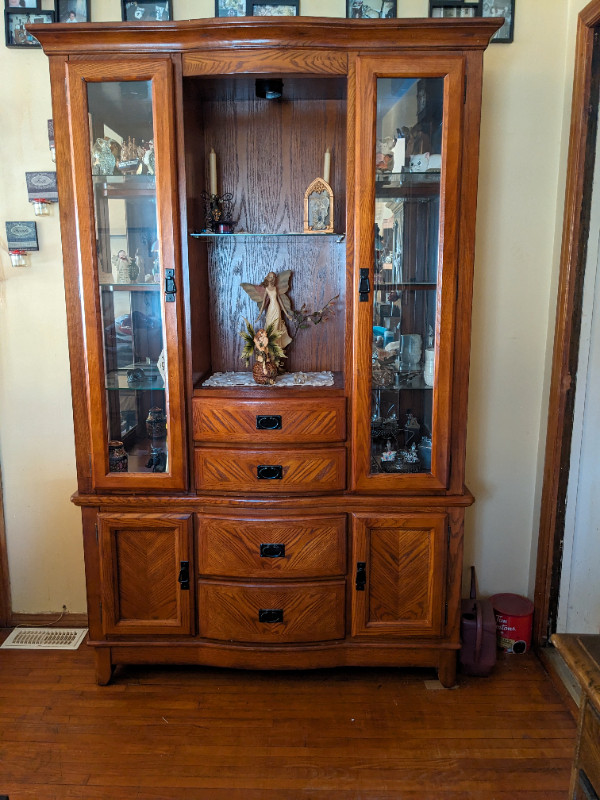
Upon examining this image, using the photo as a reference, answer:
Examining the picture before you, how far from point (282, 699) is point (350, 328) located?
4.29 ft

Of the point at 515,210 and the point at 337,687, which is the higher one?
the point at 515,210

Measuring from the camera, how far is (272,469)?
2.06m

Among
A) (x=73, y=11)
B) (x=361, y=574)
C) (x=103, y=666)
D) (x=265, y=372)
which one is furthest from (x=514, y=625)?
(x=73, y=11)

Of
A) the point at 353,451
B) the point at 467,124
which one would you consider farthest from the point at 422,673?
the point at 467,124

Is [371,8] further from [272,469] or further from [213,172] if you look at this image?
[272,469]

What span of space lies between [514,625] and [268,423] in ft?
4.17

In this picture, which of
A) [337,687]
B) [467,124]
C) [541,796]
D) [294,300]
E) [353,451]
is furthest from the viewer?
[294,300]

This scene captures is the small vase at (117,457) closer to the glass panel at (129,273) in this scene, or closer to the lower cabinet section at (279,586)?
the glass panel at (129,273)

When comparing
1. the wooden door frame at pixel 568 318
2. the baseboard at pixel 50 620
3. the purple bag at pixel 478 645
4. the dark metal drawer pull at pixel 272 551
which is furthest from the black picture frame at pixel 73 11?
the purple bag at pixel 478 645

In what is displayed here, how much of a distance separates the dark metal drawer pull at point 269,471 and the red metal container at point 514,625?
3.47 feet

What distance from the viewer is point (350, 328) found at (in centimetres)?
199

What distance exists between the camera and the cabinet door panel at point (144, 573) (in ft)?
6.88

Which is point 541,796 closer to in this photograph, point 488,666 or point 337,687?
point 488,666

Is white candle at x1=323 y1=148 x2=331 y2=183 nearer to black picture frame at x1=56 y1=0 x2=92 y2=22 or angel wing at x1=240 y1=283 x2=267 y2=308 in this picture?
angel wing at x1=240 y1=283 x2=267 y2=308
